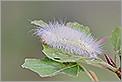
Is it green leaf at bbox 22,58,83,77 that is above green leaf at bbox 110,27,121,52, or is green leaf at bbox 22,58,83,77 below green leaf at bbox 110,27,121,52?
below

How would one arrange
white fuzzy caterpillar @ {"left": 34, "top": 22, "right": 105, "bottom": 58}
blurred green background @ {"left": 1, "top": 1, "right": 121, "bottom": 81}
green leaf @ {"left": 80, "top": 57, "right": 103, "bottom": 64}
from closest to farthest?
green leaf @ {"left": 80, "top": 57, "right": 103, "bottom": 64}
white fuzzy caterpillar @ {"left": 34, "top": 22, "right": 105, "bottom": 58}
blurred green background @ {"left": 1, "top": 1, "right": 121, "bottom": 81}

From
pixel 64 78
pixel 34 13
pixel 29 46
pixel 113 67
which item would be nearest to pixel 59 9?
pixel 34 13

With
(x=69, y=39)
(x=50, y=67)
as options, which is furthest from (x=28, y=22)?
(x=50, y=67)

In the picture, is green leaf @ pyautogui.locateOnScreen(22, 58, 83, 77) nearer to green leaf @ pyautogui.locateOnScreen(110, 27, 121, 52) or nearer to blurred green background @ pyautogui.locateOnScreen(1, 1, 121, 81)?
green leaf @ pyautogui.locateOnScreen(110, 27, 121, 52)

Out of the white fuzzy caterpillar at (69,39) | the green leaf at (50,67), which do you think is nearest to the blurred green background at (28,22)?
the white fuzzy caterpillar at (69,39)

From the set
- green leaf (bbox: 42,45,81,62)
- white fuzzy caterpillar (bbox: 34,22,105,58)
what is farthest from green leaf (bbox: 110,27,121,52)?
green leaf (bbox: 42,45,81,62)

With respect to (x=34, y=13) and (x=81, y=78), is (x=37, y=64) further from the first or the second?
(x=34, y=13)
